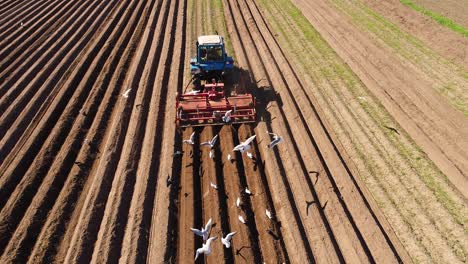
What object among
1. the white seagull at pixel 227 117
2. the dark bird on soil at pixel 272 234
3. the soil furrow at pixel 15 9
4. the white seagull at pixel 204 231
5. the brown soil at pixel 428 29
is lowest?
the dark bird on soil at pixel 272 234

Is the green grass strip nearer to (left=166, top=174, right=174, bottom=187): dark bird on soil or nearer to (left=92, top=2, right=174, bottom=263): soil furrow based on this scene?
(left=92, top=2, right=174, bottom=263): soil furrow

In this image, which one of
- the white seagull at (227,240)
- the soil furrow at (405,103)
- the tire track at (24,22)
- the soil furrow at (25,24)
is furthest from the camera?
the tire track at (24,22)

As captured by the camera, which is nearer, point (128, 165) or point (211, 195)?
point (211, 195)

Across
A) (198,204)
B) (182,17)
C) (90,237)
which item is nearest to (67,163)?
(90,237)

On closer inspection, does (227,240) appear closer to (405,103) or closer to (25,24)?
(405,103)

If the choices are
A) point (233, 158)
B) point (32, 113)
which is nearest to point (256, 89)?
point (233, 158)

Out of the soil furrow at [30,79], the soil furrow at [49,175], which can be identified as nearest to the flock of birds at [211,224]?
the soil furrow at [49,175]

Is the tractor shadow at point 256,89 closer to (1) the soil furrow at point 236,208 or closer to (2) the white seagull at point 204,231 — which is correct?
(1) the soil furrow at point 236,208
